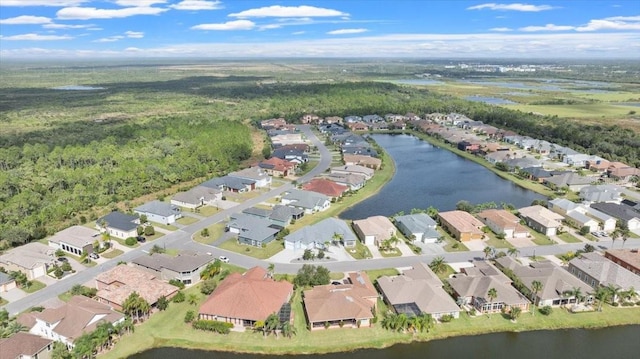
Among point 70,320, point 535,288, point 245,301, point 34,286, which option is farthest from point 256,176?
point 535,288

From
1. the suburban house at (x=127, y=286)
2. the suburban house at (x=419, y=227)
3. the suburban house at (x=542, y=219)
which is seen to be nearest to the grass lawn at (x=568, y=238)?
the suburban house at (x=542, y=219)

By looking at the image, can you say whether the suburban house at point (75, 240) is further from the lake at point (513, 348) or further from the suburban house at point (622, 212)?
the suburban house at point (622, 212)

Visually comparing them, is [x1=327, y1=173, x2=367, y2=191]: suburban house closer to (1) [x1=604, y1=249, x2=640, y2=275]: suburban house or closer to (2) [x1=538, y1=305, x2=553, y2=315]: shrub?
(1) [x1=604, y1=249, x2=640, y2=275]: suburban house

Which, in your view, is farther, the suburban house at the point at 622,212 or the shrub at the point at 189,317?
the suburban house at the point at 622,212

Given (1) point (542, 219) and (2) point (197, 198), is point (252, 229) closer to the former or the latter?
(2) point (197, 198)

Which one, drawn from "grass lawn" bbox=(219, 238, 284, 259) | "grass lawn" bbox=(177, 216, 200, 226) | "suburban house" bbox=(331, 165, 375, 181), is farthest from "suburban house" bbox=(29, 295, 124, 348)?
"suburban house" bbox=(331, 165, 375, 181)
